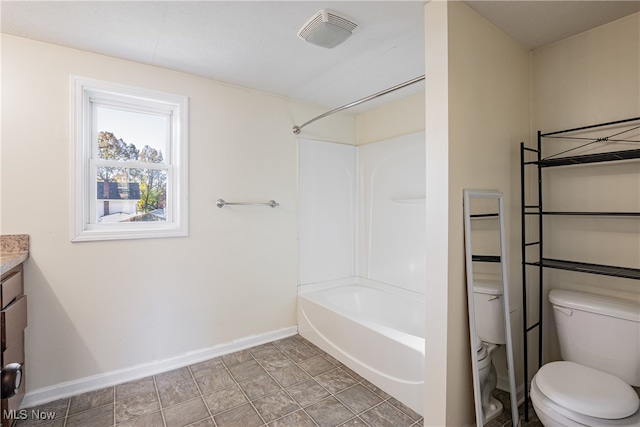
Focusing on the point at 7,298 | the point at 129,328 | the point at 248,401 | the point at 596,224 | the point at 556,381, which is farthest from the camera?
the point at 129,328

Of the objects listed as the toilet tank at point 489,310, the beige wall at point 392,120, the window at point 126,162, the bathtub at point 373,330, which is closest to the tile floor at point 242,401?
the bathtub at point 373,330

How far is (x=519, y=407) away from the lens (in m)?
1.90

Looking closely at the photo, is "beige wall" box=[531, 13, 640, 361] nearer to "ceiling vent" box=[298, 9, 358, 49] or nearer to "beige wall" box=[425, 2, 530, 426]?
"beige wall" box=[425, 2, 530, 426]

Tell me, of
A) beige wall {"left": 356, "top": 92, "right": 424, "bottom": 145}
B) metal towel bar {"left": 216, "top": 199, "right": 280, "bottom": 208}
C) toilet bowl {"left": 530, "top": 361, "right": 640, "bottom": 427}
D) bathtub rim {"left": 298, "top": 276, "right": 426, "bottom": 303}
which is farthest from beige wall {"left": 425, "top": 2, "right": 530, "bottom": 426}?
metal towel bar {"left": 216, "top": 199, "right": 280, "bottom": 208}

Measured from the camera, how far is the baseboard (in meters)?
1.95

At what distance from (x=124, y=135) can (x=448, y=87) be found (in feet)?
7.48

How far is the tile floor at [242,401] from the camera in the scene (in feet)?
5.85

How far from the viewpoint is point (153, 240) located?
2305 mm

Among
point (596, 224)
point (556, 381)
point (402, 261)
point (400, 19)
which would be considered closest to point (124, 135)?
point (400, 19)

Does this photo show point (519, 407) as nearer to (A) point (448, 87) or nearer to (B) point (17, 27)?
(A) point (448, 87)

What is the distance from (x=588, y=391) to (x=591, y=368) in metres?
0.29

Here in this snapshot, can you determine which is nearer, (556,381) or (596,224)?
(556,381)

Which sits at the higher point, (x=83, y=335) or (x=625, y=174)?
(x=625, y=174)

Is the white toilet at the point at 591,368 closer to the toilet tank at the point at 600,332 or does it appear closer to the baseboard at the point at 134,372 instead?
the toilet tank at the point at 600,332
